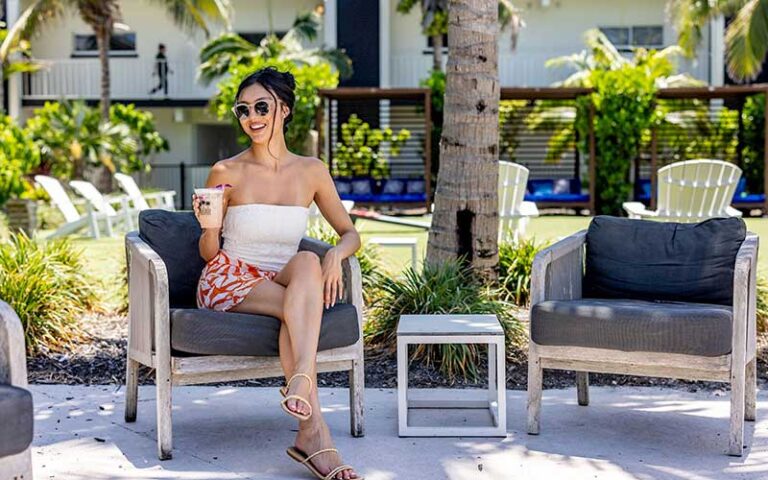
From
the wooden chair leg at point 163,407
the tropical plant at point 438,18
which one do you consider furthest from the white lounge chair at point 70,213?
the wooden chair leg at point 163,407

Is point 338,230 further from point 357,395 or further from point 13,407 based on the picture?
point 13,407

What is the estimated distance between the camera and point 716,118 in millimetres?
22547

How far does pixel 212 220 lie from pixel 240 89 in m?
0.63

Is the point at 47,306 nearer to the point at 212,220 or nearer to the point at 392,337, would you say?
the point at 392,337

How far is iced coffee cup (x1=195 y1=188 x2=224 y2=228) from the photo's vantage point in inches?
171

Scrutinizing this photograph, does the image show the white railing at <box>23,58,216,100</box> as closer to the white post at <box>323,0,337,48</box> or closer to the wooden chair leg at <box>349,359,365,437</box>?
the white post at <box>323,0,337,48</box>

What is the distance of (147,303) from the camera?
15.0 ft

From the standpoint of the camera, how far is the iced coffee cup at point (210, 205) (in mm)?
4340

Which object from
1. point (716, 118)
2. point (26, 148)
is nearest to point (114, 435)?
point (26, 148)

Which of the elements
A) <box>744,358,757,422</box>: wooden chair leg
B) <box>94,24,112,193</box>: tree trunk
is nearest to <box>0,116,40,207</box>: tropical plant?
<box>94,24,112,193</box>: tree trunk

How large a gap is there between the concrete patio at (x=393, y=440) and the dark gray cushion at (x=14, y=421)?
98cm

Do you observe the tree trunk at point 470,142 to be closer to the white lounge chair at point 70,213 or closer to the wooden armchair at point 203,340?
the wooden armchair at point 203,340

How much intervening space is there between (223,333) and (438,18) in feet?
64.2

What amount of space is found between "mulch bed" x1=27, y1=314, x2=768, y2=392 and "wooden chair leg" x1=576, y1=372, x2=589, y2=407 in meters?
0.47
